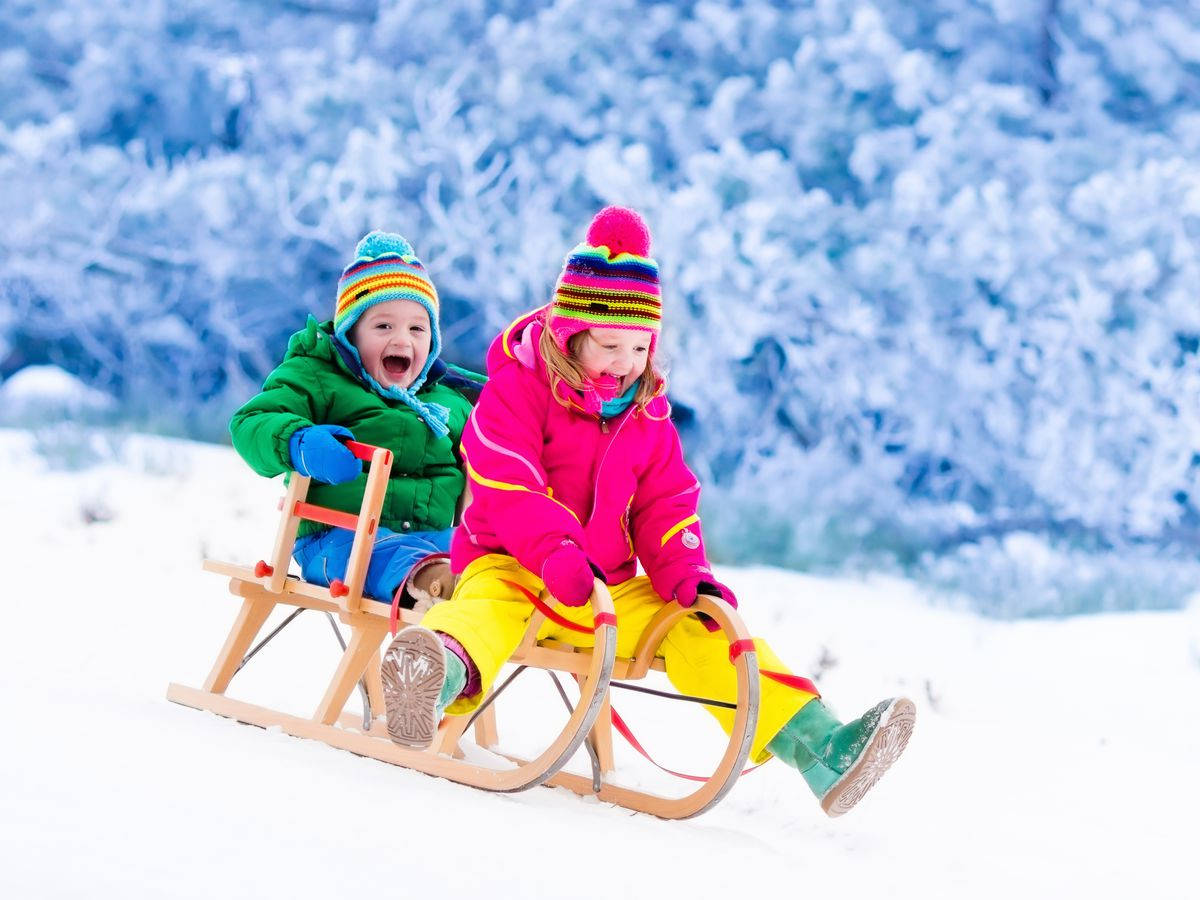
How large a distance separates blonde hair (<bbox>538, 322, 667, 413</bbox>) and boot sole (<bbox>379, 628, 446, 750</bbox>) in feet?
1.49

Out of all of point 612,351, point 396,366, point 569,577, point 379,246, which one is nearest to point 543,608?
point 569,577

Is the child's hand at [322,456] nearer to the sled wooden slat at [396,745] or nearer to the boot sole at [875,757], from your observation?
the sled wooden slat at [396,745]

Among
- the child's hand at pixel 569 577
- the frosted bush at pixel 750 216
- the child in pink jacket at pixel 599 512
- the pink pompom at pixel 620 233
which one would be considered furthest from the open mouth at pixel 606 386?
the frosted bush at pixel 750 216

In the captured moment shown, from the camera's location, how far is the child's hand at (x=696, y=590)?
6.38 ft

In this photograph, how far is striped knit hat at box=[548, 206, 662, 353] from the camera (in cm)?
197

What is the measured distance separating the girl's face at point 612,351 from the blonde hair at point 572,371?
1cm

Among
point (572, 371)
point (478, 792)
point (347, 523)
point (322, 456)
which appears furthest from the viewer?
point (347, 523)

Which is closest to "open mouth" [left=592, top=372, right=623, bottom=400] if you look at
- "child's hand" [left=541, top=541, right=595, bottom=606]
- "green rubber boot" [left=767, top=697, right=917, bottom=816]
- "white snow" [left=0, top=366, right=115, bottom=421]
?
"child's hand" [left=541, top=541, right=595, bottom=606]

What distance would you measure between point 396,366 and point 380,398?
7 cm

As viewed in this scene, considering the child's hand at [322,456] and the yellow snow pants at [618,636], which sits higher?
the child's hand at [322,456]

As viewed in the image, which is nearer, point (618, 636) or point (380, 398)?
point (618, 636)

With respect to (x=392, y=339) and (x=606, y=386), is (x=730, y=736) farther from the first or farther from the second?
(x=392, y=339)

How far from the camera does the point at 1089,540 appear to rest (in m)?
4.50

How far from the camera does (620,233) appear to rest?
6.63 feet
